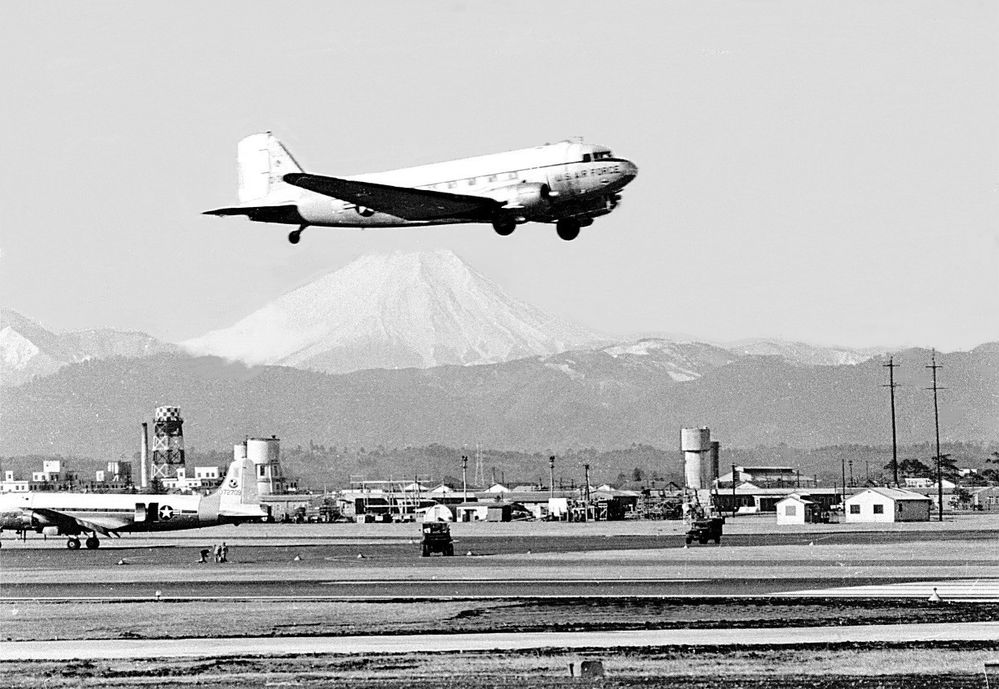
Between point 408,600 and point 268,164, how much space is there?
20.8m

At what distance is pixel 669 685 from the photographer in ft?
105

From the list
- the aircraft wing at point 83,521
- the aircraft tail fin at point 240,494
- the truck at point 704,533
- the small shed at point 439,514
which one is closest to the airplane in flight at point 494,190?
the truck at point 704,533

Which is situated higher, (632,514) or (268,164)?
(268,164)

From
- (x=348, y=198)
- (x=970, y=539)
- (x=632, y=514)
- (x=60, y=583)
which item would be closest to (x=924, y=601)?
(x=348, y=198)

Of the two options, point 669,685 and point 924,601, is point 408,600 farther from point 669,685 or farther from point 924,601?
point 669,685

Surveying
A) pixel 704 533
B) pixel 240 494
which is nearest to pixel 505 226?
pixel 704 533

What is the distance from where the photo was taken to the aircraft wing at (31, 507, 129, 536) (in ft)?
353

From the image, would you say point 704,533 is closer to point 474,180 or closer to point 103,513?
point 103,513

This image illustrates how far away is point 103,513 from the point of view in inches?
4331

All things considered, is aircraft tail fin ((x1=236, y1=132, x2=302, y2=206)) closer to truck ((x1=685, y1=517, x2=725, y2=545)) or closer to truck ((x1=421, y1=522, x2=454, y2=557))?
truck ((x1=421, y1=522, x2=454, y2=557))

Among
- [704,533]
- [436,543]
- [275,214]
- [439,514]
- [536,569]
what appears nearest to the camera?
[275,214]

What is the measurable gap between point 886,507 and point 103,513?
2793 inches

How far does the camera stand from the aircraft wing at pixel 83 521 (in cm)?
10756

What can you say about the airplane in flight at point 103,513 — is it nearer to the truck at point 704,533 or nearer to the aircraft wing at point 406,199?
the truck at point 704,533
